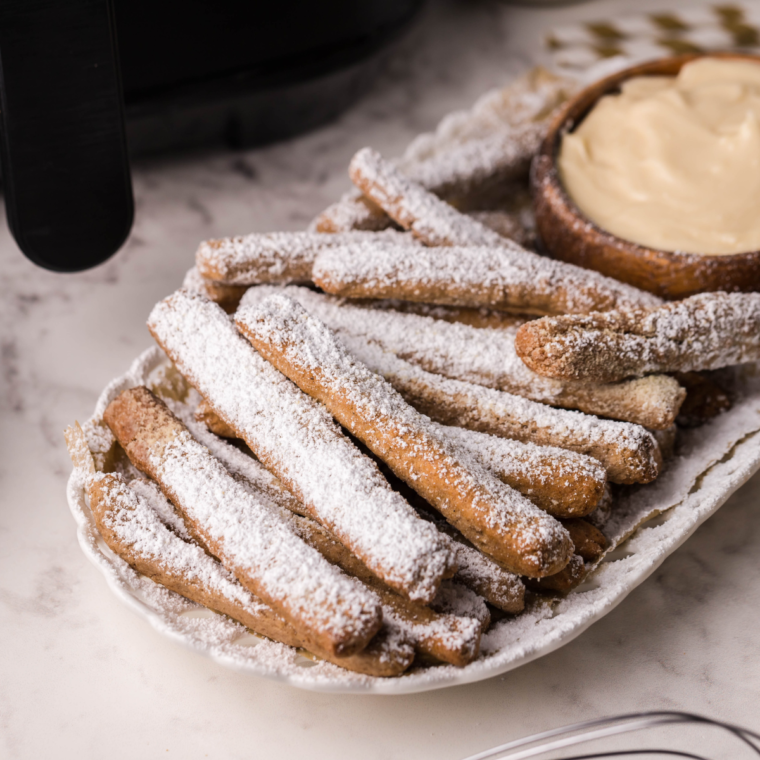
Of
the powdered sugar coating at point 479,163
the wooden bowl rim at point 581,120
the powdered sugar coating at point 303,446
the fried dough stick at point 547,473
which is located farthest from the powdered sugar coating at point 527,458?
the powdered sugar coating at point 479,163

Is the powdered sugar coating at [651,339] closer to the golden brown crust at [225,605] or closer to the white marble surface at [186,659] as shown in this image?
the white marble surface at [186,659]

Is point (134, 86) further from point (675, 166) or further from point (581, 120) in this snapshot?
point (675, 166)

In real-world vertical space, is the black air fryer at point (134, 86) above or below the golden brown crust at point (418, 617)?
above

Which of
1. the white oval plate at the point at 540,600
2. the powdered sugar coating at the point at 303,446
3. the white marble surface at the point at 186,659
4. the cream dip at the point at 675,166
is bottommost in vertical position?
the white marble surface at the point at 186,659

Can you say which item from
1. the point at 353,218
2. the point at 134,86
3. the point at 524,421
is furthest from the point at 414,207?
the point at 134,86

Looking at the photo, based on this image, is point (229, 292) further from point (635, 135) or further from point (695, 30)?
point (695, 30)

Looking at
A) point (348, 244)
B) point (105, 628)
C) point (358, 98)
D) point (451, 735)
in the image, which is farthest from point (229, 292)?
point (358, 98)

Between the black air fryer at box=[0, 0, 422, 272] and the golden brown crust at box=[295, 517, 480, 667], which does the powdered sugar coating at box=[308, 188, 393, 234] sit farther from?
the golden brown crust at box=[295, 517, 480, 667]

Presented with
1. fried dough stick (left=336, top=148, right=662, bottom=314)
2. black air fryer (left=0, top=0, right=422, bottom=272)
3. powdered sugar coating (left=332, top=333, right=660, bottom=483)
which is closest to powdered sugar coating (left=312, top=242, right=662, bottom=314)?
fried dough stick (left=336, top=148, right=662, bottom=314)
